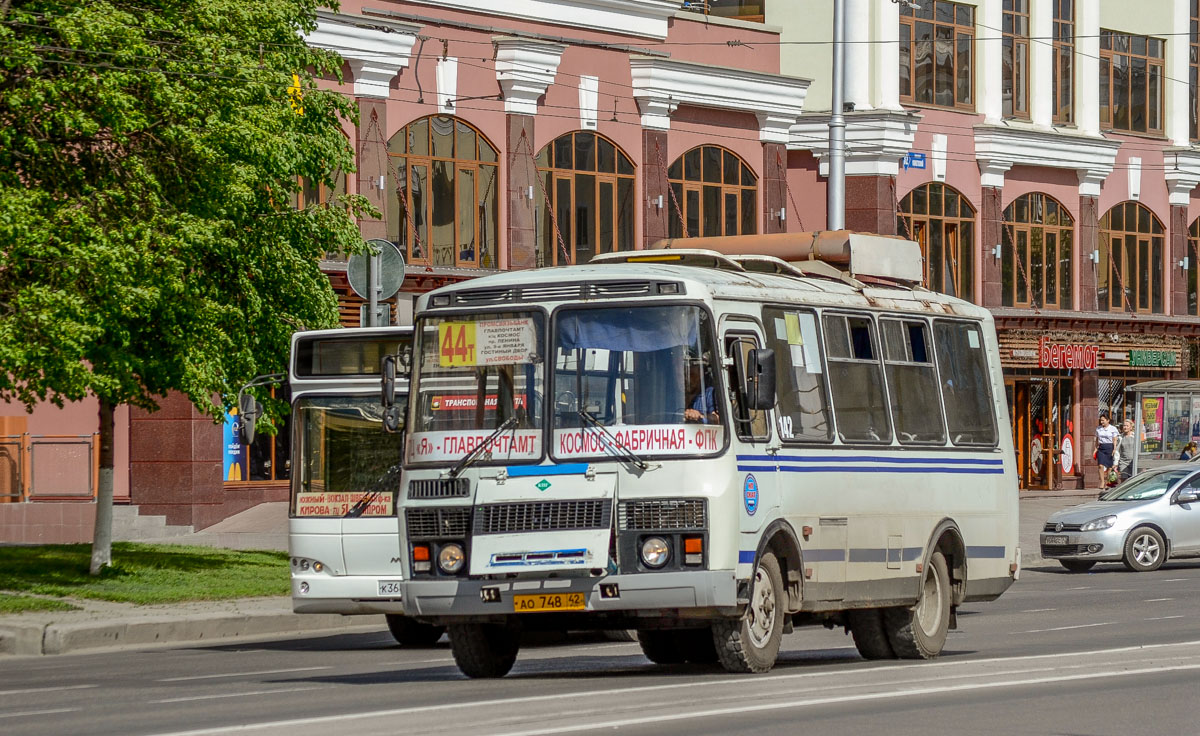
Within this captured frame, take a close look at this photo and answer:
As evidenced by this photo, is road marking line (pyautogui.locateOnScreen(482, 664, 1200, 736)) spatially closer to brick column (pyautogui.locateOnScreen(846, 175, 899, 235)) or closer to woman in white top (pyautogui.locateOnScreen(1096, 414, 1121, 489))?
woman in white top (pyautogui.locateOnScreen(1096, 414, 1121, 489))

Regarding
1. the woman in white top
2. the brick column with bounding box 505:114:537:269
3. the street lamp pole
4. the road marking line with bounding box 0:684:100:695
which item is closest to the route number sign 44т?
the road marking line with bounding box 0:684:100:695

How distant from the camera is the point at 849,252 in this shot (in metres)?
16.8

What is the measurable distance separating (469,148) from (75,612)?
A: 60.8ft

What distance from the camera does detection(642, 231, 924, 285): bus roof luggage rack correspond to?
16.8 metres

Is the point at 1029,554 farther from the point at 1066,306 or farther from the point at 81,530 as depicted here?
the point at 1066,306

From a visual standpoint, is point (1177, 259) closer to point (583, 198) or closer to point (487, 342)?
point (583, 198)

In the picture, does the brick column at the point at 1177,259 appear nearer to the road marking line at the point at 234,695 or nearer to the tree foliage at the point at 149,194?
the tree foliage at the point at 149,194

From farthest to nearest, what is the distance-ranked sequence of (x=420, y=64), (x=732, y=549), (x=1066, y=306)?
(x=1066, y=306) → (x=420, y=64) → (x=732, y=549)

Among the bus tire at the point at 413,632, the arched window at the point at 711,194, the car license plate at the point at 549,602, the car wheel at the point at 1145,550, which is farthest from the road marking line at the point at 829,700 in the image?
the arched window at the point at 711,194

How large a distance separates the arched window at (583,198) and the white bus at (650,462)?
2430cm

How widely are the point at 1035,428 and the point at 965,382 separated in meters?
34.4

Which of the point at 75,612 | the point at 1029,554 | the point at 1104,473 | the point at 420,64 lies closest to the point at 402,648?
the point at 75,612

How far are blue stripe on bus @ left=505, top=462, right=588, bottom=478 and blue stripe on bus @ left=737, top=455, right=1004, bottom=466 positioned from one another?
103 cm

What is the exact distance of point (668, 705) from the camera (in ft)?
37.6
